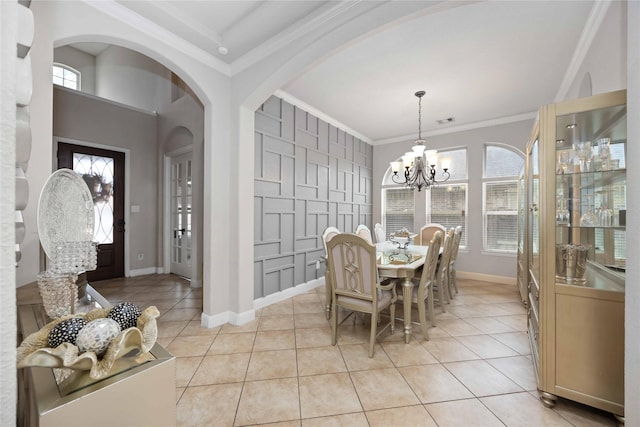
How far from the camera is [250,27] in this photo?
2344 millimetres

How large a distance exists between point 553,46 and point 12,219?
3.88 metres

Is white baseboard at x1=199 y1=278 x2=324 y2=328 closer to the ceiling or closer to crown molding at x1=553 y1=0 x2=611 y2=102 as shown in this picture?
the ceiling

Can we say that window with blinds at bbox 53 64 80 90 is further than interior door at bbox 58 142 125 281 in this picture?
Yes

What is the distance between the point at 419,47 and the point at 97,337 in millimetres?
3151

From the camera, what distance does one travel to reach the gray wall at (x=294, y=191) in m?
3.43

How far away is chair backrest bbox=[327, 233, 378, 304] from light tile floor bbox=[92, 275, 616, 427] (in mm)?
533

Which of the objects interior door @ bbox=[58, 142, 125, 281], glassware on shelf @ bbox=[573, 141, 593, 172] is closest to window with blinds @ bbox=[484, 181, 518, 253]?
glassware on shelf @ bbox=[573, 141, 593, 172]

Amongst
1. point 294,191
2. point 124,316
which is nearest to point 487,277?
point 294,191

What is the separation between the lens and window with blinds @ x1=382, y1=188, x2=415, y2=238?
217 inches

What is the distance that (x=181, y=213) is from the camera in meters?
4.94

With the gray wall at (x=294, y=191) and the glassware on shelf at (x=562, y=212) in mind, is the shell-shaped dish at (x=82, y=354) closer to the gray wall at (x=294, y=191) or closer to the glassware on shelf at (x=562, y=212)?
the glassware on shelf at (x=562, y=212)

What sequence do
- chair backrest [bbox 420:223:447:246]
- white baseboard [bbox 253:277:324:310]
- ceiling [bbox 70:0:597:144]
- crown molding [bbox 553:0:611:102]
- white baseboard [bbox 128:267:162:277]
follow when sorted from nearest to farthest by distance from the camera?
crown molding [bbox 553:0:611:102]
ceiling [bbox 70:0:597:144]
white baseboard [bbox 253:277:324:310]
chair backrest [bbox 420:223:447:246]
white baseboard [bbox 128:267:162:277]

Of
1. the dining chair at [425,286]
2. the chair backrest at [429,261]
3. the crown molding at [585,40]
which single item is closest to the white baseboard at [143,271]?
the dining chair at [425,286]

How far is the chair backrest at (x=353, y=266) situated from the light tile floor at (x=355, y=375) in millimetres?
533
